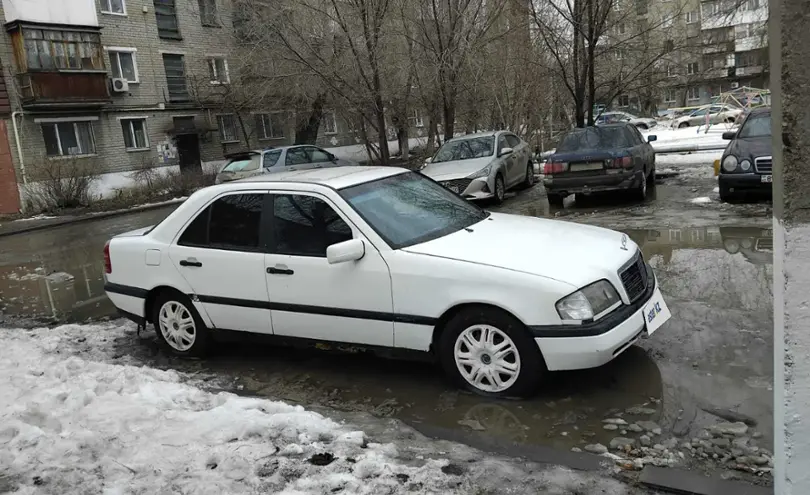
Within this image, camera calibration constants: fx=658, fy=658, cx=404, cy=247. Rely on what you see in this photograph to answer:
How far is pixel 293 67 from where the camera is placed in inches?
748

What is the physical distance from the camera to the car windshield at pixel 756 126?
34.3ft

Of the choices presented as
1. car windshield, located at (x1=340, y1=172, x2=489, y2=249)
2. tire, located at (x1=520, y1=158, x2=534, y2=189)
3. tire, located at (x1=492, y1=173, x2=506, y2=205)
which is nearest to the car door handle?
car windshield, located at (x1=340, y1=172, x2=489, y2=249)

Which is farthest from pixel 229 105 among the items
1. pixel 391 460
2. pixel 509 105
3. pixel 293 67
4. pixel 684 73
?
pixel 391 460

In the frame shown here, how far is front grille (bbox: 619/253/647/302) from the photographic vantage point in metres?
4.29

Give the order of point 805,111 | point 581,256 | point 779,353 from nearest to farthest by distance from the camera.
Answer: point 805,111 < point 779,353 < point 581,256

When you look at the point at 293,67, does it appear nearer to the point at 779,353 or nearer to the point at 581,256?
the point at 581,256

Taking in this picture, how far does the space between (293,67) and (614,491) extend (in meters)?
17.7

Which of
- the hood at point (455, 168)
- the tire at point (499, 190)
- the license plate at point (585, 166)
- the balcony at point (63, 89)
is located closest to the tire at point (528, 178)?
the tire at point (499, 190)

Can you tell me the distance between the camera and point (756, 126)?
10.6 m

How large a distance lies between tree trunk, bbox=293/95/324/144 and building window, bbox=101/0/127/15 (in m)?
8.91

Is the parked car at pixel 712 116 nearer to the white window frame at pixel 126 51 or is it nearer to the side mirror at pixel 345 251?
the white window frame at pixel 126 51

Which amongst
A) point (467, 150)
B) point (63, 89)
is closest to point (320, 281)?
point (467, 150)

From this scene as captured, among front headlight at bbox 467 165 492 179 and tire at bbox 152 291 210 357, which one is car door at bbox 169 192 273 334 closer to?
tire at bbox 152 291 210 357

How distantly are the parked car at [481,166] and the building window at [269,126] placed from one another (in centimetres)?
2106
